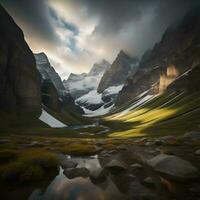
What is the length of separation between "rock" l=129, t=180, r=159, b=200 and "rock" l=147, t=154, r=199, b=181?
3855 mm

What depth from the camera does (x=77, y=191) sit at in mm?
15305

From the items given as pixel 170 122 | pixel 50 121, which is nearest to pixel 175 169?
pixel 170 122

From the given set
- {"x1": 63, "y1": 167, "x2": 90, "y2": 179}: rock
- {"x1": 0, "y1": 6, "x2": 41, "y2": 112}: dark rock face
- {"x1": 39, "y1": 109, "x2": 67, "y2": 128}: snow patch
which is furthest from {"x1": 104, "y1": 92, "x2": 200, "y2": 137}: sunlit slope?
{"x1": 0, "y1": 6, "x2": 41, "y2": 112}: dark rock face

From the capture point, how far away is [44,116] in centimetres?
14162

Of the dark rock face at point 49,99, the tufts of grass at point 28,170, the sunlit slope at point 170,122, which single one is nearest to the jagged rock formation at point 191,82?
the sunlit slope at point 170,122

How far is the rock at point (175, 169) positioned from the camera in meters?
17.4

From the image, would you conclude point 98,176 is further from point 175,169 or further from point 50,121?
point 50,121

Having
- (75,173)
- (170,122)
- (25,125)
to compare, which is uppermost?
(25,125)

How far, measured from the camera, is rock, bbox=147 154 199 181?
57.1ft

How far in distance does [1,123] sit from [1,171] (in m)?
84.9

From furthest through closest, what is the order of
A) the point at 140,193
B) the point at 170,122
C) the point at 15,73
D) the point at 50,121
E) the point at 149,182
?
1. the point at 50,121
2. the point at 15,73
3. the point at 170,122
4. the point at 149,182
5. the point at 140,193

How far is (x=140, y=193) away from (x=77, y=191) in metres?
5.16

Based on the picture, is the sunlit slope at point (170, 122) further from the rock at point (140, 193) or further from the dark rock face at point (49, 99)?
the dark rock face at point (49, 99)

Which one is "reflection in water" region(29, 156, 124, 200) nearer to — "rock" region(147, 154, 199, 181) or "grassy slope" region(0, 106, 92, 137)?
"rock" region(147, 154, 199, 181)
